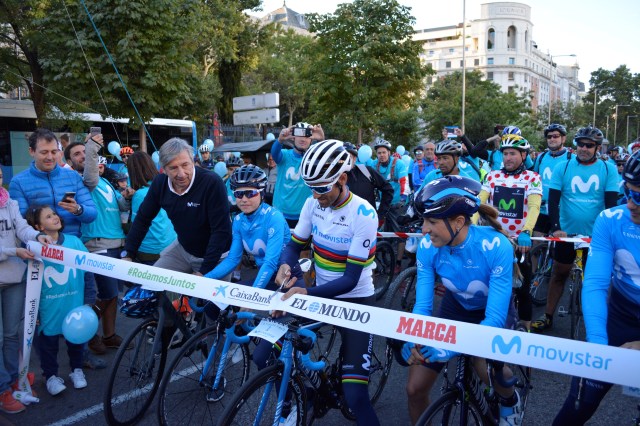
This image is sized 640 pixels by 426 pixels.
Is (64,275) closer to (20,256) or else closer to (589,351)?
(20,256)

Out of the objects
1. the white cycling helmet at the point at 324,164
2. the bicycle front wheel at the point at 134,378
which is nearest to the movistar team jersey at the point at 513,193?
the white cycling helmet at the point at 324,164

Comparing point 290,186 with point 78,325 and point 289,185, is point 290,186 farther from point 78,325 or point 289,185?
point 78,325

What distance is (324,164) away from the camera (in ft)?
11.0

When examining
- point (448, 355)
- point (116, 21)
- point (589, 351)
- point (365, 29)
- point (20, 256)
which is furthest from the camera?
point (365, 29)

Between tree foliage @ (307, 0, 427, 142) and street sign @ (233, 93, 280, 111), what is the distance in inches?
261

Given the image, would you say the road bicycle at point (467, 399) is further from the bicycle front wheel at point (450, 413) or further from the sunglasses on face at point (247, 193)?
the sunglasses on face at point (247, 193)

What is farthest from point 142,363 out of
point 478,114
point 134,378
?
point 478,114

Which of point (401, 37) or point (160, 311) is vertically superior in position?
point (401, 37)

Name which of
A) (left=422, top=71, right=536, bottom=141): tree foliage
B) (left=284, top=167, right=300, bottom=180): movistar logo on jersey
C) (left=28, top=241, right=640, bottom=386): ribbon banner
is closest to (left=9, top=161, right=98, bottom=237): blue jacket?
(left=28, top=241, right=640, bottom=386): ribbon banner

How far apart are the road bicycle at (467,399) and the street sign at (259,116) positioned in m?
15.3

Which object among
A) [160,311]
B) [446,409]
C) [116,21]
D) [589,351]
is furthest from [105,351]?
[116,21]

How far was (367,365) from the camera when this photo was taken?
3.30m

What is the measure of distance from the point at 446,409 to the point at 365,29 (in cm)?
2420

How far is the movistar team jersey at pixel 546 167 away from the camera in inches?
303
